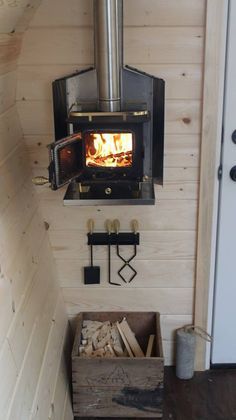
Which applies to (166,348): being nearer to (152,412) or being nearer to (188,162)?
(152,412)

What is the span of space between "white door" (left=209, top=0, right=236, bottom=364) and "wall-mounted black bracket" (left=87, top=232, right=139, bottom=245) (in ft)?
1.23

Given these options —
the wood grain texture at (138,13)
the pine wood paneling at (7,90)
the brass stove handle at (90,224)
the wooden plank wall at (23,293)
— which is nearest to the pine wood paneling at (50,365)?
the wooden plank wall at (23,293)

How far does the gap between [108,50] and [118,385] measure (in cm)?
129

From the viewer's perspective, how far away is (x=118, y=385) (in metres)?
1.97

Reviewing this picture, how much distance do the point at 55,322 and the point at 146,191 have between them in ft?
2.17

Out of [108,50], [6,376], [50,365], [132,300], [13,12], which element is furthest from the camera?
[132,300]

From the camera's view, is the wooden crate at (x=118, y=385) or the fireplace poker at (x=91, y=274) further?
the fireplace poker at (x=91, y=274)

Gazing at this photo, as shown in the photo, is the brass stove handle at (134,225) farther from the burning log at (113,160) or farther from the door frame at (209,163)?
the burning log at (113,160)

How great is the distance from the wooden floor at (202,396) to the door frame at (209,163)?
0.29ft

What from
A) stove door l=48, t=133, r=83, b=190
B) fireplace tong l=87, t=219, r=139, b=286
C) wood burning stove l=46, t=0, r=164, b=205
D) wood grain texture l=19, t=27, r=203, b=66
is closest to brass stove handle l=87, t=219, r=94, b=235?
fireplace tong l=87, t=219, r=139, b=286

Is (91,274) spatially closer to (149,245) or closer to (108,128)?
(149,245)

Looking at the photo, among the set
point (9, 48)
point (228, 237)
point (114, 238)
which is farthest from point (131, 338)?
point (9, 48)

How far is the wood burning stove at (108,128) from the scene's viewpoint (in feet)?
5.46

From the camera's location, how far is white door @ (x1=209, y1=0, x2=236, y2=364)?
190cm
